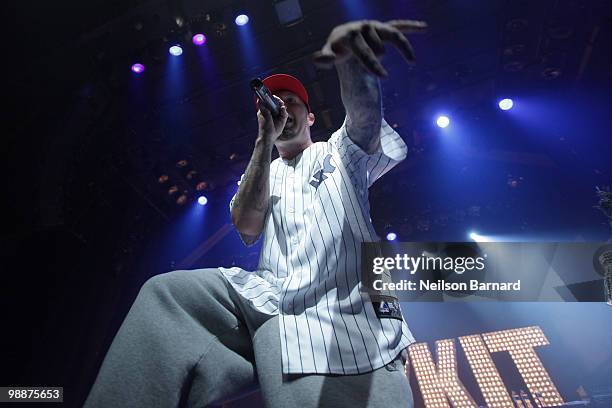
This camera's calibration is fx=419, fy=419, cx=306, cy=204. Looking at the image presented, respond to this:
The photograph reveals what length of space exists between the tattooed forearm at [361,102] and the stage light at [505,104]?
209 inches

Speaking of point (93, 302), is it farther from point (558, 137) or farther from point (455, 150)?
point (558, 137)

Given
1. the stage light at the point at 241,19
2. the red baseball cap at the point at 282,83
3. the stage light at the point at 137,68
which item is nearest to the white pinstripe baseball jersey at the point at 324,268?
the red baseball cap at the point at 282,83

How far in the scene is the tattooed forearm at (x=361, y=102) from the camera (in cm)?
119

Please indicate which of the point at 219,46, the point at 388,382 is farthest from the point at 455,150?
the point at 388,382

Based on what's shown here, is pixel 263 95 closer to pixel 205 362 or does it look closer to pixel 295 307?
pixel 295 307

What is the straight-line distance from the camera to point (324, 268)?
44.4 inches

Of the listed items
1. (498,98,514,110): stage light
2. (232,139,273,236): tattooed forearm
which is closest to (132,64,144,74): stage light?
(232,139,273,236): tattooed forearm

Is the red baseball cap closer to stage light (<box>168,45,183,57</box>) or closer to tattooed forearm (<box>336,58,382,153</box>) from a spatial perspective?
tattooed forearm (<box>336,58,382,153</box>)

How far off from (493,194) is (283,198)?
5958 mm

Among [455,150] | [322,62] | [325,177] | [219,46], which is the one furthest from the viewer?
[455,150]

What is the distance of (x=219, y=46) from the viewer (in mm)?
5117

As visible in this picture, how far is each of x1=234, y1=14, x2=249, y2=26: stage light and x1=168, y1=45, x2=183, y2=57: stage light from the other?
2.54 ft

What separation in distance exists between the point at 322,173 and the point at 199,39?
4.29m

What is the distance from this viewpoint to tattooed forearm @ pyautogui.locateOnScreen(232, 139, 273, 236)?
1333mm
